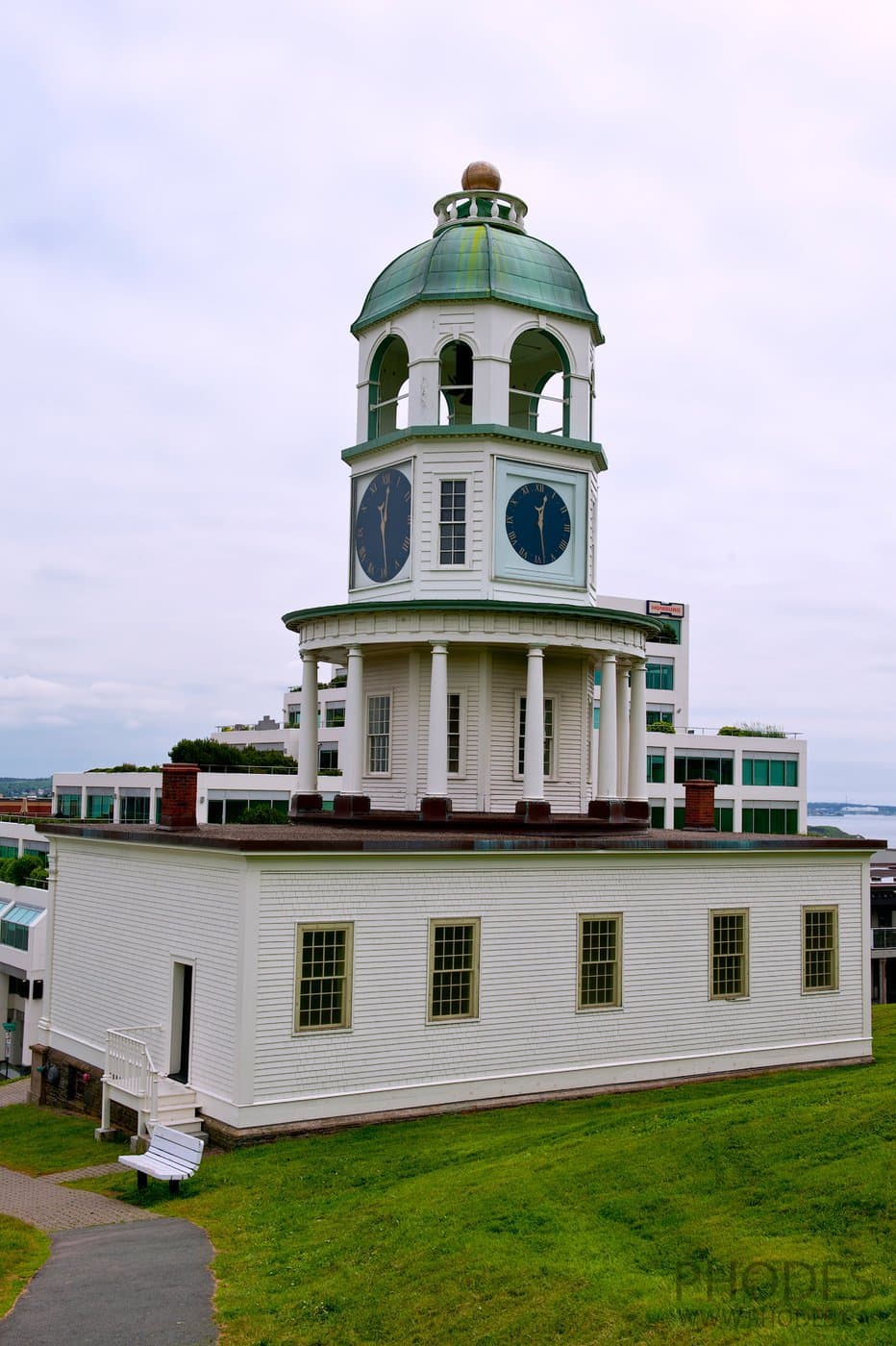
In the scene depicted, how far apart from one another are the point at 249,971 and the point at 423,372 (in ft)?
47.4

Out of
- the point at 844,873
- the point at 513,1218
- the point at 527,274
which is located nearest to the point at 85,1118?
the point at 513,1218

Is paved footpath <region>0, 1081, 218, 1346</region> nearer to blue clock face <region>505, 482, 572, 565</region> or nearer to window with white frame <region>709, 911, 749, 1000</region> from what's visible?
window with white frame <region>709, 911, 749, 1000</region>

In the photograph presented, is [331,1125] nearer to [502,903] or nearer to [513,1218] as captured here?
[502,903]

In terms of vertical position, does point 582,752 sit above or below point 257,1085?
above

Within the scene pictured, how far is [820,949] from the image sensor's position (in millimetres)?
25953

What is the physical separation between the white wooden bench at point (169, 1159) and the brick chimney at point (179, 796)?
6.24m

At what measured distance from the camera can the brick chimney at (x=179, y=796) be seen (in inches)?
906

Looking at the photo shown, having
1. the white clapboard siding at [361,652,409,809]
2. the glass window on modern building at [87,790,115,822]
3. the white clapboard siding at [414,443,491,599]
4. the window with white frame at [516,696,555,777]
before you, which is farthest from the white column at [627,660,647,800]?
the glass window on modern building at [87,790,115,822]

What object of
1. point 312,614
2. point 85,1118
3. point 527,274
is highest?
point 527,274

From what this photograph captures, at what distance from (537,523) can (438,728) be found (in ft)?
18.3

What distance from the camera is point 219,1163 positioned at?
59.5ft

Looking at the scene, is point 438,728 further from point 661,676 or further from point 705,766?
point 661,676

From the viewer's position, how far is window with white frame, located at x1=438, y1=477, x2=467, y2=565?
90.2ft

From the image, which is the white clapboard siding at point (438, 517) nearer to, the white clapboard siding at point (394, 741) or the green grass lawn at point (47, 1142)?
the white clapboard siding at point (394, 741)
